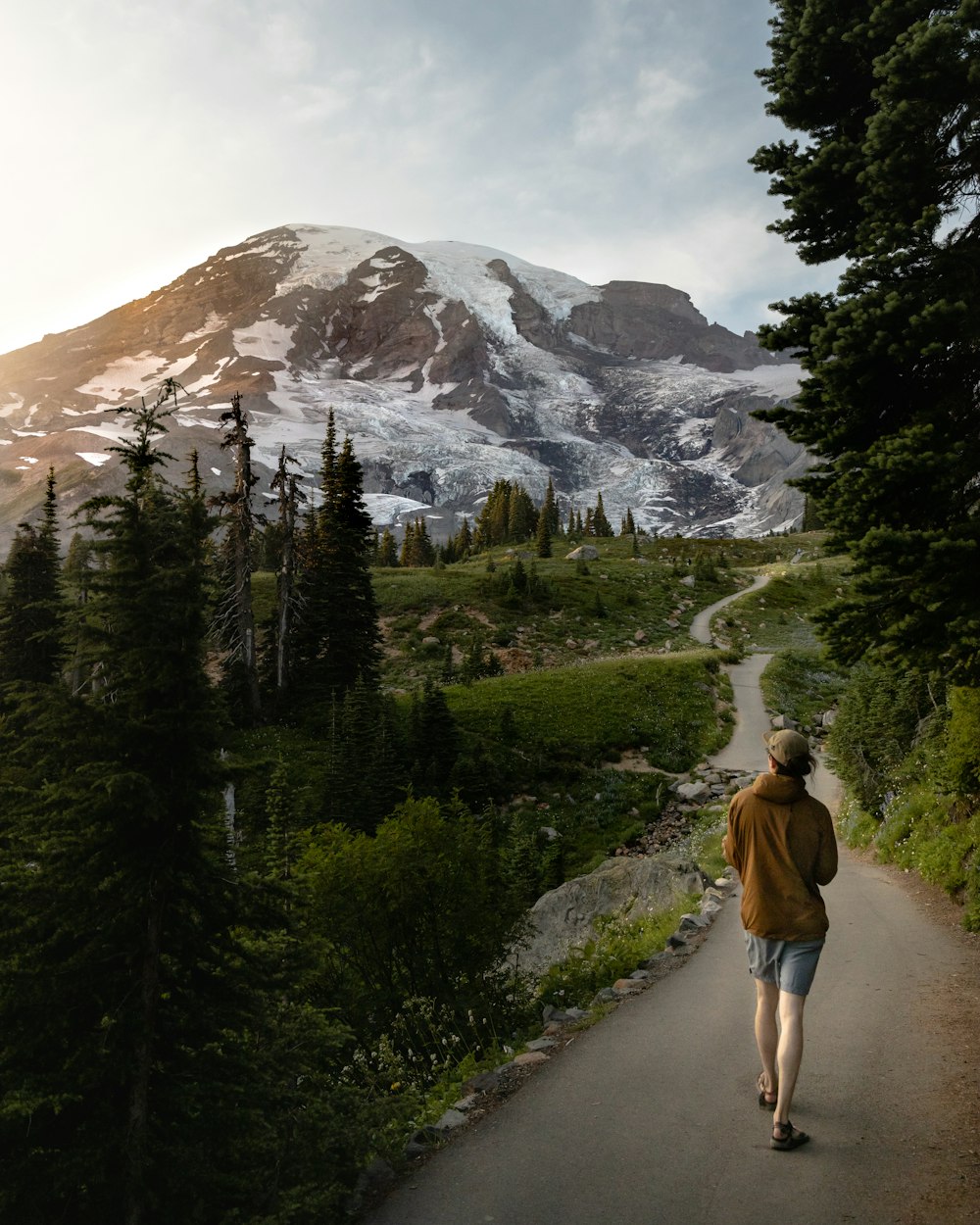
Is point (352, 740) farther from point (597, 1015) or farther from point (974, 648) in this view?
point (974, 648)

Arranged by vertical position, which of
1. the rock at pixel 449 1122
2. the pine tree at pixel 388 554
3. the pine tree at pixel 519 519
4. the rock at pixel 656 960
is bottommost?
the rock at pixel 656 960

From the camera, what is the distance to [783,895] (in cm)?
536

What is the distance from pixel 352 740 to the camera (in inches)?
986

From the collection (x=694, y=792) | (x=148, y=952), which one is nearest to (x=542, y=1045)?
(x=148, y=952)

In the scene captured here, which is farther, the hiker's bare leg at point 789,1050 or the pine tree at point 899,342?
Result: the pine tree at point 899,342

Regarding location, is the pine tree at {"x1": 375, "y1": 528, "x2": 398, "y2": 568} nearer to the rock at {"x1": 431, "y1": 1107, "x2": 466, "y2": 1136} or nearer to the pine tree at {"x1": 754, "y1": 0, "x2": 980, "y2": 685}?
the pine tree at {"x1": 754, "y1": 0, "x2": 980, "y2": 685}

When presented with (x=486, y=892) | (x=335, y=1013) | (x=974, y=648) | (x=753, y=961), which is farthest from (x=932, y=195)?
(x=335, y=1013)

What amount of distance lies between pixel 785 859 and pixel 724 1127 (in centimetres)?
202

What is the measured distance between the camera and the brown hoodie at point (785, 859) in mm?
5328

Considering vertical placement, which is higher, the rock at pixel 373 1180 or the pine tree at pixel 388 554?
the pine tree at pixel 388 554

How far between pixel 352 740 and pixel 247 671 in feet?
31.9

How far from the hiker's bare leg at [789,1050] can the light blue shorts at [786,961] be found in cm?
9

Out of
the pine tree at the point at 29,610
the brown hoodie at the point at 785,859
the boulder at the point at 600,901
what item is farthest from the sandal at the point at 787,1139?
the pine tree at the point at 29,610

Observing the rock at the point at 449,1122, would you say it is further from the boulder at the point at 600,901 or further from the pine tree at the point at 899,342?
the boulder at the point at 600,901
